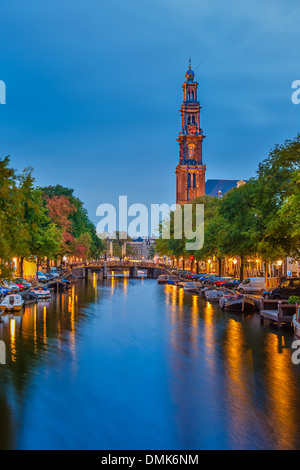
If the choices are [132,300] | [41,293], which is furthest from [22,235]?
[132,300]

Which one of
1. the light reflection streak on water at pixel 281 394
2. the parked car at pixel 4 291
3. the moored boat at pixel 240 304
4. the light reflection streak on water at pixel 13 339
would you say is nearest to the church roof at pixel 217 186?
the moored boat at pixel 240 304

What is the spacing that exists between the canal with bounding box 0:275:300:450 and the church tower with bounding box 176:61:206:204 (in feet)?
440

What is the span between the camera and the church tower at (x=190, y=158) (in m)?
175

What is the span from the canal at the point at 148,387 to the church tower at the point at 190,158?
134 meters

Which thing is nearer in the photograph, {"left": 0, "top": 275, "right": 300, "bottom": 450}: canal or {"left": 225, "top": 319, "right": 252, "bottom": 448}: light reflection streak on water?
{"left": 0, "top": 275, "right": 300, "bottom": 450}: canal

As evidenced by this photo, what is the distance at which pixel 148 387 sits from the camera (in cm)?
2356

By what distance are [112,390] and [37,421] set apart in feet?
16.7

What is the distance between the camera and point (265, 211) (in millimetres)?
46188

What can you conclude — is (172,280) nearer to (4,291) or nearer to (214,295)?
(214,295)

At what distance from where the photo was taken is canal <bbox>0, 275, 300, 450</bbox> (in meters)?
17.3

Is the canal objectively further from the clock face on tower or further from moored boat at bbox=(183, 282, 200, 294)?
the clock face on tower

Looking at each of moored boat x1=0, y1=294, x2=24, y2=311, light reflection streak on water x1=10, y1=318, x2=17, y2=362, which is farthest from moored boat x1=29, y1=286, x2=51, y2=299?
light reflection streak on water x1=10, y1=318, x2=17, y2=362

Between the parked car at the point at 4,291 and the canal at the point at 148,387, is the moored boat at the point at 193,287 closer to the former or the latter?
the parked car at the point at 4,291

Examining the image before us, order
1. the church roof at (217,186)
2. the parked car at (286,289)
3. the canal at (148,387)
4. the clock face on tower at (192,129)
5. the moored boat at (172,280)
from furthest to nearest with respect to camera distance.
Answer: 1. the clock face on tower at (192,129)
2. the church roof at (217,186)
3. the moored boat at (172,280)
4. the parked car at (286,289)
5. the canal at (148,387)
